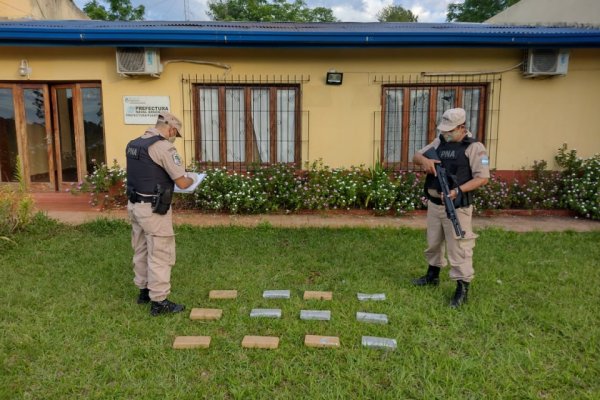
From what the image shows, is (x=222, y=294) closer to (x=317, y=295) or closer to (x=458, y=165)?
(x=317, y=295)

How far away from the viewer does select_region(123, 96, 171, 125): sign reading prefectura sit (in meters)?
7.89

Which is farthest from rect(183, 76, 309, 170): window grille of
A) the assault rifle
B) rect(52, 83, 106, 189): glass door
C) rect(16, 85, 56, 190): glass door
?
the assault rifle

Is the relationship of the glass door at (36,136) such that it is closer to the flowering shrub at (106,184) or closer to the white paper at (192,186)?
the flowering shrub at (106,184)

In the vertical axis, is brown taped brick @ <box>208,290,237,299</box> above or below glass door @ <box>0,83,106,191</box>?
below

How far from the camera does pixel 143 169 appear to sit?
11.7 ft

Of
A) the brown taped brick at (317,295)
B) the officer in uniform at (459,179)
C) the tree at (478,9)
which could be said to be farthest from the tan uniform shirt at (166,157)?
the tree at (478,9)

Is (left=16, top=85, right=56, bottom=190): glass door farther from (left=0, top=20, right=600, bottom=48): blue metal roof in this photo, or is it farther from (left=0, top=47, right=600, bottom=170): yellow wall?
(left=0, top=20, right=600, bottom=48): blue metal roof

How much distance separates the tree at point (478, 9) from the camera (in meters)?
27.9

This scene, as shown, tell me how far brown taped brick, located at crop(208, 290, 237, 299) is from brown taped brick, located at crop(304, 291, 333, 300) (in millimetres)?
Result: 657

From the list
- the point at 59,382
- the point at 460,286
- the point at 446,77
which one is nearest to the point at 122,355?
the point at 59,382

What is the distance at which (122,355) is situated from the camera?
10.3 ft

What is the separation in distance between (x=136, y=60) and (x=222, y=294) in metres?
5.06

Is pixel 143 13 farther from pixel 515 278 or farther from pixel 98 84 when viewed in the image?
pixel 515 278

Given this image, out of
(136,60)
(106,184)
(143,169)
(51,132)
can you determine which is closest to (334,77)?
(136,60)
